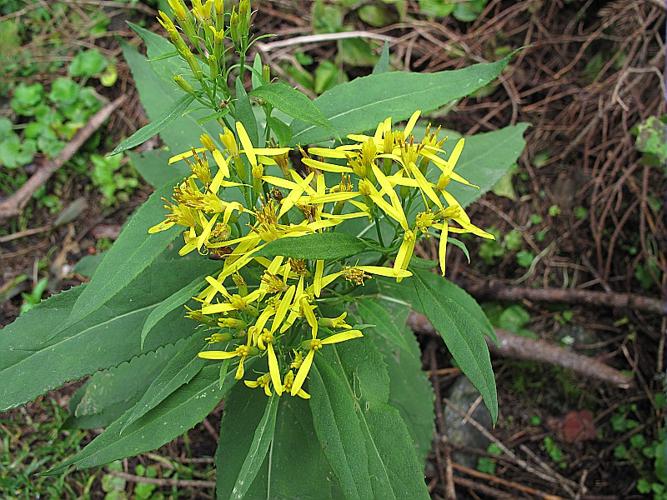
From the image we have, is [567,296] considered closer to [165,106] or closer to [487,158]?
[487,158]

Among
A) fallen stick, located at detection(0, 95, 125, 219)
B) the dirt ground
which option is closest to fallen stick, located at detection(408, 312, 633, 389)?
the dirt ground

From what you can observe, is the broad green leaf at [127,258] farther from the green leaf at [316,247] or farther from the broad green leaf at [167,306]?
the green leaf at [316,247]

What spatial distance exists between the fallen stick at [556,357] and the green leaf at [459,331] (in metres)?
1.39

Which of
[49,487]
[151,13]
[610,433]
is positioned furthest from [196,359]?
[151,13]

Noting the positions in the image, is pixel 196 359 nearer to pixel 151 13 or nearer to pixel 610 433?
pixel 610 433

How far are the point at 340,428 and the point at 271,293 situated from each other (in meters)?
0.36

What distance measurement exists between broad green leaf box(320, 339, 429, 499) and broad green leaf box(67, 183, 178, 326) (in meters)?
0.51

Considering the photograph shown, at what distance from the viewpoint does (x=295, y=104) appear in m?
1.41

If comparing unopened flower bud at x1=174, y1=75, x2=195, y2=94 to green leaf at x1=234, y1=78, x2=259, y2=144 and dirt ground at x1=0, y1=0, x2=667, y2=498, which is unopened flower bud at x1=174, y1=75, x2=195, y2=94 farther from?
dirt ground at x1=0, y1=0, x2=667, y2=498

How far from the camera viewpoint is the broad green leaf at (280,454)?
1876 millimetres

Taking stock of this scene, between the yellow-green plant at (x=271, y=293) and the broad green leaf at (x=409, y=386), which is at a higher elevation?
the yellow-green plant at (x=271, y=293)

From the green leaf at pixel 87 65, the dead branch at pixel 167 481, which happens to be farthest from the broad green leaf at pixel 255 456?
the green leaf at pixel 87 65

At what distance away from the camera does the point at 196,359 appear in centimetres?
155

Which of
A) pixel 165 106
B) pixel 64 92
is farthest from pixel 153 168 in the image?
pixel 64 92
